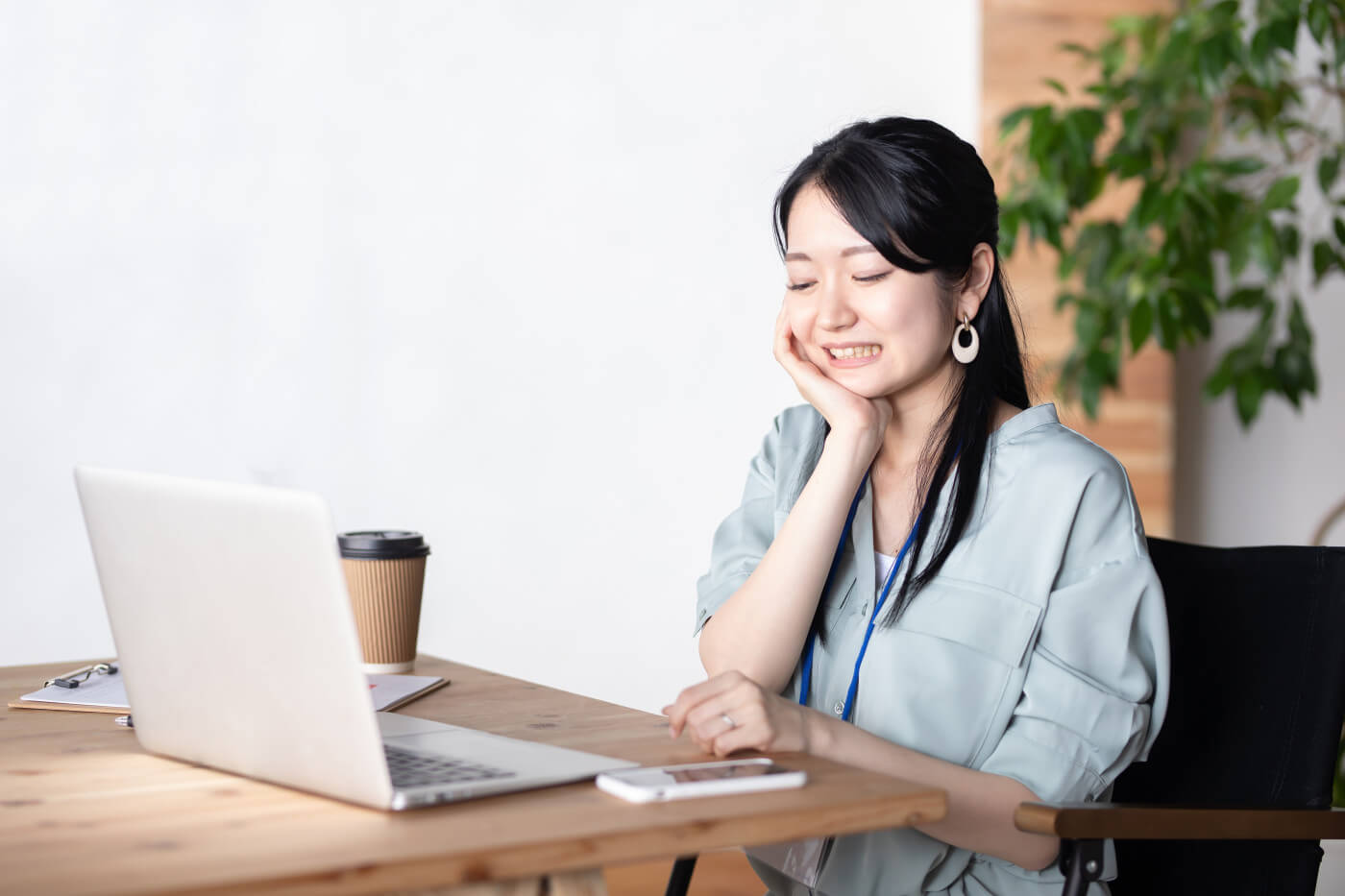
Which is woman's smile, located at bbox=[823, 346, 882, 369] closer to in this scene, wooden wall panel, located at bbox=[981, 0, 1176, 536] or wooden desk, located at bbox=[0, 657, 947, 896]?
wooden desk, located at bbox=[0, 657, 947, 896]

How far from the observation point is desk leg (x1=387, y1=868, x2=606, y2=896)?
2.73 ft

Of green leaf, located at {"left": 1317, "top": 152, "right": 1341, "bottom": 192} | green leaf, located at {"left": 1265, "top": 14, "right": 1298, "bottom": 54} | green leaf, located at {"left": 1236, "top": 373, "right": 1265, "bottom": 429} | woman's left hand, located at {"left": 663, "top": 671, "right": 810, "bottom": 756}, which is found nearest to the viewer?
woman's left hand, located at {"left": 663, "top": 671, "right": 810, "bottom": 756}

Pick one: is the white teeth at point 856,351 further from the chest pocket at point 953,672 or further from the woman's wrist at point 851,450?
the chest pocket at point 953,672

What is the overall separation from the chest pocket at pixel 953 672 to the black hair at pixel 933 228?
0.14 ft

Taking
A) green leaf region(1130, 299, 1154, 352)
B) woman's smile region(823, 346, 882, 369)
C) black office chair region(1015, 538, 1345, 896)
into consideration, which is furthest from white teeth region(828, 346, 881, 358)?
green leaf region(1130, 299, 1154, 352)

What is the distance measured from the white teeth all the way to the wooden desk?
56cm

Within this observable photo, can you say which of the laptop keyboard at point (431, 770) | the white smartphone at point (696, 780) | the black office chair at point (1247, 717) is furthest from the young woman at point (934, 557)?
the laptop keyboard at point (431, 770)

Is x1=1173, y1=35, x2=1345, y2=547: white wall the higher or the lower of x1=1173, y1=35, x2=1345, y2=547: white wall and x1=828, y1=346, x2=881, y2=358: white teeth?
the lower

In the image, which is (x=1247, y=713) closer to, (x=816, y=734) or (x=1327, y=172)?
(x=816, y=734)

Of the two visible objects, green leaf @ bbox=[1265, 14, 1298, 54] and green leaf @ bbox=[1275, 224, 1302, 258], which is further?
green leaf @ bbox=[1275, 224, 1302, 258]

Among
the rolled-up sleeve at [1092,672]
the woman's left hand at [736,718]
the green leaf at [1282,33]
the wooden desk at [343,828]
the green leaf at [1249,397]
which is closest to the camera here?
the wooden desk at [343,828]

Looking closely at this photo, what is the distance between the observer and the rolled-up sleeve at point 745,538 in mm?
1572

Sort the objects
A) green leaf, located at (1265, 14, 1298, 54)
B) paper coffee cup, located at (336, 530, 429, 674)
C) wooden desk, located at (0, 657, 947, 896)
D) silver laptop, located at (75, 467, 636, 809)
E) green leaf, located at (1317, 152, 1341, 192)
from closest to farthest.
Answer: wooden desk, located at (0, 657, 947, 896)
silver laptop, located at (75, 467, 636, 809)
paper coffee cup, located at (336, 530, 429, 674)
green leaf, located at (1265, 14, 1298, 54)
green leaf, located at (1317, 152, 1341, 192)

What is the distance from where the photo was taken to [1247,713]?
56.2 inches
